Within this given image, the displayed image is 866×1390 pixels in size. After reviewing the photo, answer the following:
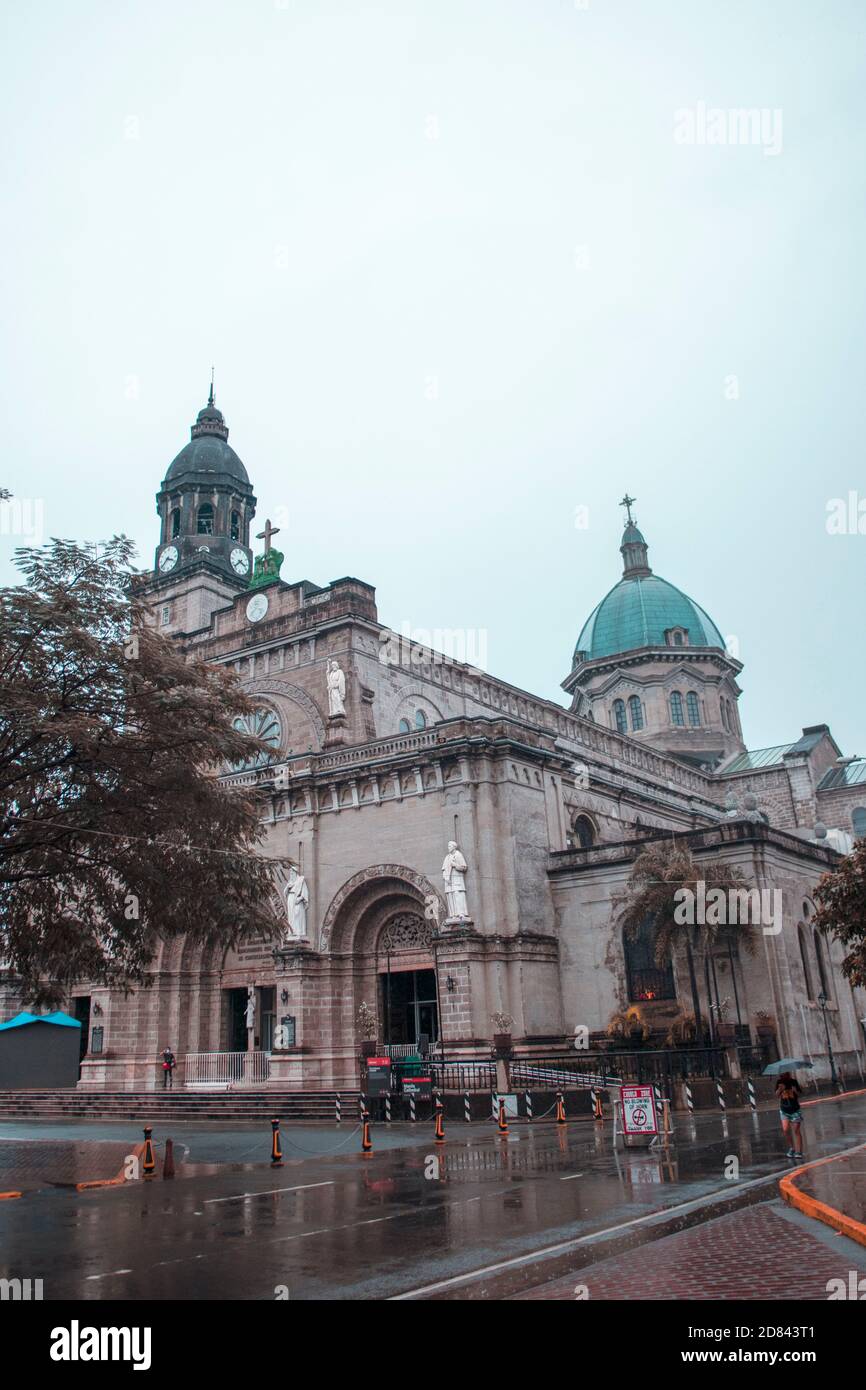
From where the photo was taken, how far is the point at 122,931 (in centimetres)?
1867

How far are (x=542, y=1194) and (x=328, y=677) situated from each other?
30083 mm

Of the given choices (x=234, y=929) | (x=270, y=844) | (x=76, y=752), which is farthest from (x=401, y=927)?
(x=76, y=752)

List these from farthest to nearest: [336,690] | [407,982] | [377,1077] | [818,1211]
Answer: [336,690] → [407,982] → [377,1077] → [818,1211]

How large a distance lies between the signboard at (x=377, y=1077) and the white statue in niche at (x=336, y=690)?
1543 cm

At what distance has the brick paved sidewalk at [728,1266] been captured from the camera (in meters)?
8.80

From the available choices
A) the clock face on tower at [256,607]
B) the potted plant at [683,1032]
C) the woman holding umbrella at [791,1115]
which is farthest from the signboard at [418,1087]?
the clock face on tower at [256,607]

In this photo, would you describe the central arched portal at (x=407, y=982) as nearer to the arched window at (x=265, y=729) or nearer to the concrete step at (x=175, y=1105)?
the concrete step at (x=175, y=1105)

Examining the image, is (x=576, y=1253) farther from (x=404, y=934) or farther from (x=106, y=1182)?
(x=404, y=934)

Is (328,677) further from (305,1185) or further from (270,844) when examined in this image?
(305,1185)

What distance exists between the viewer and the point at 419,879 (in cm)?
3794

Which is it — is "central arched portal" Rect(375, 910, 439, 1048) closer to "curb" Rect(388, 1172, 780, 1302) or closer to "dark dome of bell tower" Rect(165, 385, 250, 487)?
"curb" Rect(388, 1172, 780, 1302)

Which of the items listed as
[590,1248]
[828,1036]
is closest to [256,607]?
[828,1036]

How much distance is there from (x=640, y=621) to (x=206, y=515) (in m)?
31.2

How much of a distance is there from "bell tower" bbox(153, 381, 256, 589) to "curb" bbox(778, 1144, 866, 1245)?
47193 millimetres
